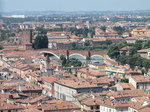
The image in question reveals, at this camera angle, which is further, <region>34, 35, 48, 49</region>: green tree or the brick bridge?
<region>34, 35, 48, 49</region>: green tree

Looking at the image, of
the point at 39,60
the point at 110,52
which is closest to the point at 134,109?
the point at 39,60

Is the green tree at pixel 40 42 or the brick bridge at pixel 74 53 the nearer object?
the brick bridge at pixel 74 53

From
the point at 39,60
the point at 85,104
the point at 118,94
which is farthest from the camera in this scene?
the point at 39,60

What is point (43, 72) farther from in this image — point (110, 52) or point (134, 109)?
point (110, 52)

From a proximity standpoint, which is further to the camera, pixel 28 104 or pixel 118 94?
pixel 118 94

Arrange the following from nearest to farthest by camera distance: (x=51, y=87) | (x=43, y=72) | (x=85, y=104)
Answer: (x=85, y=104) < (x=51, y=87) < (x=43, y=72)

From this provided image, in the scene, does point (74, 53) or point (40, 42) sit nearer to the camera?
point (74, 53)

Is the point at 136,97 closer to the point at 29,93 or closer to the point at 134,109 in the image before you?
the point at 134,109

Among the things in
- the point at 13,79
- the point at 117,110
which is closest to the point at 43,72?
the point at 13,79

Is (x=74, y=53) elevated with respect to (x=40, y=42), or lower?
lower

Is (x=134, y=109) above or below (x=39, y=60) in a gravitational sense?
above
